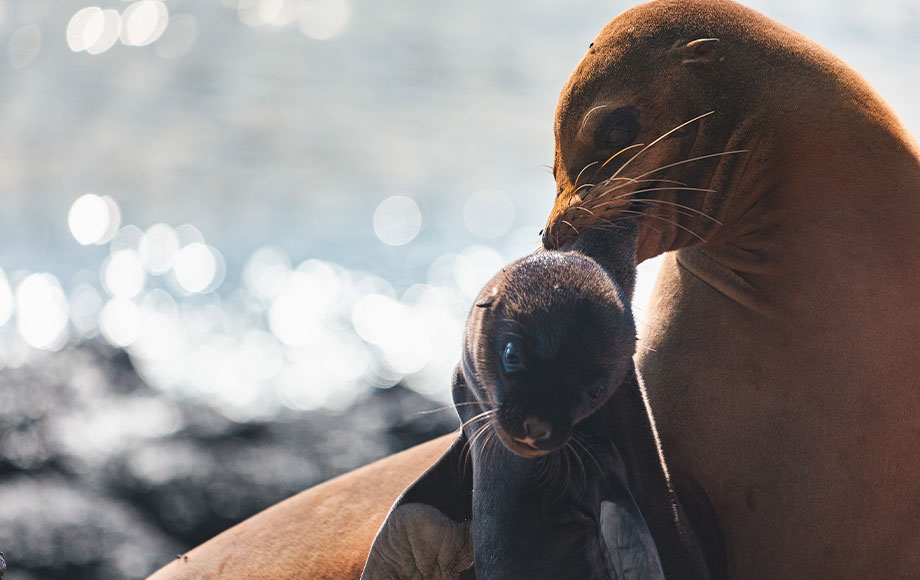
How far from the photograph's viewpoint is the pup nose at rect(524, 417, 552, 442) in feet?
4.68

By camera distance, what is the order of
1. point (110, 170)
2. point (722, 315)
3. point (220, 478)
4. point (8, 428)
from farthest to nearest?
1. point (110, 170)
2. point (8, 428)
3. point (220, 478)
4. point (722, 315)

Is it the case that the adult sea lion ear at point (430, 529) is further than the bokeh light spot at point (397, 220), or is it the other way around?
the bokeh light spot at point (397, 220)

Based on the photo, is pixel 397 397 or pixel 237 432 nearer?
pixel 237 432

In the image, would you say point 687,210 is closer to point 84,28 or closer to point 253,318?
point 253,318

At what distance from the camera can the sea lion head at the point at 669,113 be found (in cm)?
179

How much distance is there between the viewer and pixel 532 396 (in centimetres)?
145

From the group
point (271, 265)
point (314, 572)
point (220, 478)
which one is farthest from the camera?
point (271, 265)

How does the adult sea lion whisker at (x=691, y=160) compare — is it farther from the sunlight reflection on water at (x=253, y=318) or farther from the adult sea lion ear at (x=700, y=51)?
the sunlight reflection on water at (x=253, y=318)

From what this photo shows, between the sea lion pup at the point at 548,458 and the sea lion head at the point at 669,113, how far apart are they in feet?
0.32

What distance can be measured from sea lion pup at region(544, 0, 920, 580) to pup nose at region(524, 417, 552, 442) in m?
0.48

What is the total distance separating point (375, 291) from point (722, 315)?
554 cm

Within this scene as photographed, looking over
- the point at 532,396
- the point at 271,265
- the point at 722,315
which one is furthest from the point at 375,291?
the point at 532,396

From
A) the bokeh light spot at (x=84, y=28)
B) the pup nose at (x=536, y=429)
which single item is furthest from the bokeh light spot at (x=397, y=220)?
the pup nose at (x=536, y=429)

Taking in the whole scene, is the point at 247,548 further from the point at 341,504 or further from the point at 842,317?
the point at 842,317
